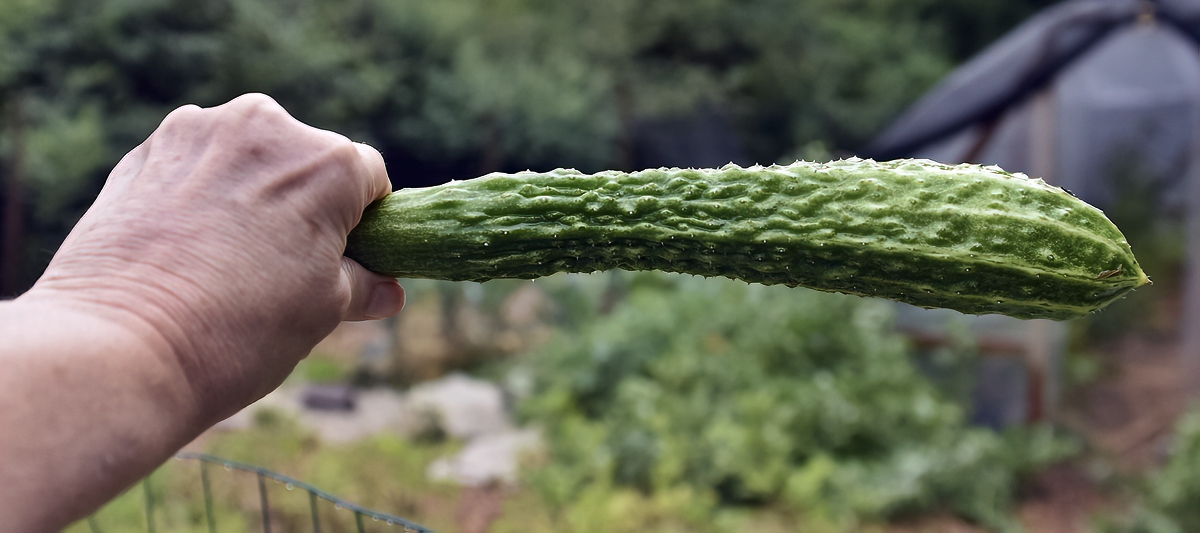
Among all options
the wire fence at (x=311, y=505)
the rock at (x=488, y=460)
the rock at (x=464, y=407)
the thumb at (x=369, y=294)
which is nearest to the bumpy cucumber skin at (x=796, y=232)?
the thumb at (x=369, y=294)

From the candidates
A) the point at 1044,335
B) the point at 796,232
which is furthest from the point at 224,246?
the point at 1044,335

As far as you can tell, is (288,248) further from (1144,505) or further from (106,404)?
(1144,505)

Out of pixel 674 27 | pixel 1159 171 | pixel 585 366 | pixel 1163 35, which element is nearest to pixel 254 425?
pixel 585 366

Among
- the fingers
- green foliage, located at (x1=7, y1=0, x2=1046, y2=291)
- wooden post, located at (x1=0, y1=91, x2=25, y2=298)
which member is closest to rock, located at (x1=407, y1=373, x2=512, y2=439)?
green foliage, located at (x1=7, y1=0, x2=1046, y2=291)

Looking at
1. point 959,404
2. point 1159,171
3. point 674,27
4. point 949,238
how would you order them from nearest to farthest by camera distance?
point 949,238, point 959,404, point 1159,171, point 674,27

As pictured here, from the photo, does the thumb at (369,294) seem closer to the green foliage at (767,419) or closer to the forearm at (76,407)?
the forearm at (76,407)

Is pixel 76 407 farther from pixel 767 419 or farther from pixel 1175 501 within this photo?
pixel 1175 501
